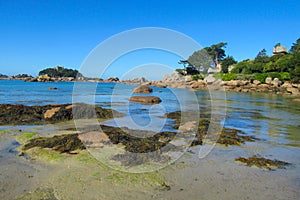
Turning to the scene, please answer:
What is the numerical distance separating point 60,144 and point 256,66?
49.1m

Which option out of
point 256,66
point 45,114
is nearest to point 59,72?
point 256,66

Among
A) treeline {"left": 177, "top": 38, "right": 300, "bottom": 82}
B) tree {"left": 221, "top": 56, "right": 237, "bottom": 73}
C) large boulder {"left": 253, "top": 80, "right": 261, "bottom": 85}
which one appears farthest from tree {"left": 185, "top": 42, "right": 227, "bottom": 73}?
large boulder {"left": 253, "top": 80, "right": 261, "bottom": 85}

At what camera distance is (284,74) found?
130 ft

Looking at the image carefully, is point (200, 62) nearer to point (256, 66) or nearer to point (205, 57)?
point (205, 57)

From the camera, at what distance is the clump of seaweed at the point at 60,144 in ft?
17.9

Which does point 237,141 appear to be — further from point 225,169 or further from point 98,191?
point 98,191

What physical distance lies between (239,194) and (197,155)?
186 cm

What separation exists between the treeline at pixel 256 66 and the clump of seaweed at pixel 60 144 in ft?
125

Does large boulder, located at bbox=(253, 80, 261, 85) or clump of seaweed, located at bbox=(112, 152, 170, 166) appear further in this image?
large boulder, located at bbox=(253, 80, 261, 85)

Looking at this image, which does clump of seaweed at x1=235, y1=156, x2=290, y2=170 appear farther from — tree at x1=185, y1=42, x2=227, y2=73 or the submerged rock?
tree at x1=185, y1=42, x2=227, y2=73

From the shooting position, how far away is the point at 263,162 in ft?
16.5

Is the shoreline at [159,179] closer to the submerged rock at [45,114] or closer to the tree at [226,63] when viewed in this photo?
the submerged rock at [45,114]

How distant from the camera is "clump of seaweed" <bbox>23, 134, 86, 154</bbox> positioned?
17.9 ft

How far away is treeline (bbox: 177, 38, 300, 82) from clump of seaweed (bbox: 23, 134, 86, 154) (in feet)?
125
